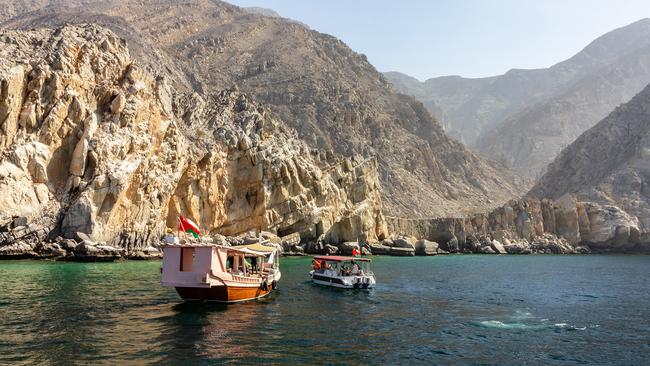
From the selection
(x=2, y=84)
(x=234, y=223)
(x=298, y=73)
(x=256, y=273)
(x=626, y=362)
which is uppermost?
(x=298, y=73)

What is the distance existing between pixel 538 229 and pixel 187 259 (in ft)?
390

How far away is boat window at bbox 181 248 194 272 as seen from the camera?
3306 centimetres

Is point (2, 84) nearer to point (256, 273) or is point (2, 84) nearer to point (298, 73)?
point (256, 273)

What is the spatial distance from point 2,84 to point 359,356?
6556cm

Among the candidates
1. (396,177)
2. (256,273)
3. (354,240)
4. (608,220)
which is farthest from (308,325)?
(396,177)

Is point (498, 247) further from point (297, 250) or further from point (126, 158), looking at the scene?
point (126, 158)

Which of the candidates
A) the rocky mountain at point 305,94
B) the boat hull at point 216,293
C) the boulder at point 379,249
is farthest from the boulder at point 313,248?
the boat hull at point 216,293

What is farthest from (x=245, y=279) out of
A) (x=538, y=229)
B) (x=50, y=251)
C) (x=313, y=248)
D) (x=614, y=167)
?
(x=614, y=167)

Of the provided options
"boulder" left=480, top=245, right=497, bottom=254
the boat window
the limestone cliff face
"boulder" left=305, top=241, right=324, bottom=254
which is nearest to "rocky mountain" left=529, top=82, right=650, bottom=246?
"boulder" left=480, top=245, right=497, bottom=254

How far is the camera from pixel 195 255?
33.1 meters

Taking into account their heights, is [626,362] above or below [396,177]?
below

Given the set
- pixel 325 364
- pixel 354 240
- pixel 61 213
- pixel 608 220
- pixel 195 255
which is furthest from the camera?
pixel 608 220

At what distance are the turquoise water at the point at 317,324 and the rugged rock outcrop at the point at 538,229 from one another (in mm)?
77860

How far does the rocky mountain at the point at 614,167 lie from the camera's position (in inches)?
5192
